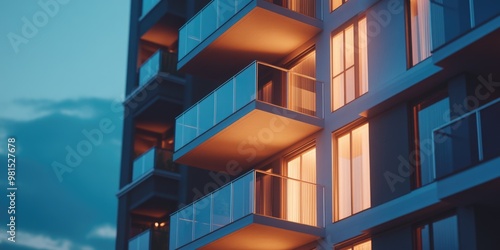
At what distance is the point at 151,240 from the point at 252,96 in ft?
31.2

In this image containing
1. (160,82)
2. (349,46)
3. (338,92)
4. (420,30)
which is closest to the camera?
(420,30)

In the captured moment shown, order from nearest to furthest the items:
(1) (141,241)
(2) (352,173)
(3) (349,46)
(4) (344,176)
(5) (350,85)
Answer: (2) (352,173)
(4) (344,176)
(5) (350,85)
(3) (349,46)
(1) (141,241)

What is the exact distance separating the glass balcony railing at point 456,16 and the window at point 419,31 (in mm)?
1172

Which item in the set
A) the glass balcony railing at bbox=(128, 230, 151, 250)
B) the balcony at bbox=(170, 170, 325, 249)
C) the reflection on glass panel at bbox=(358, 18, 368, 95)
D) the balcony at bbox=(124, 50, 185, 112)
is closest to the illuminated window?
the balcony at bbox=(170, 170, 325, 249)

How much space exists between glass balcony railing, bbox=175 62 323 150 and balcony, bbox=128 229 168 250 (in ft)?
16.6

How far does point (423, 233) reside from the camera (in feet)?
72.3

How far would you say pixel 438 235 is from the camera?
21.5m

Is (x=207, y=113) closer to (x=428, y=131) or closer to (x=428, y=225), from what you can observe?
(x=428, y=131)

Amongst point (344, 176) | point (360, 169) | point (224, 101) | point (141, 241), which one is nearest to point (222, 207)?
point (224, 101)

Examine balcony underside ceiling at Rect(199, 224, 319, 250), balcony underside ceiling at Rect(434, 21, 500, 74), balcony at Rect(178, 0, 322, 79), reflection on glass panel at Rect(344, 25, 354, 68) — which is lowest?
balcony underside ceiling at Rect(199, 224, 319, 250)

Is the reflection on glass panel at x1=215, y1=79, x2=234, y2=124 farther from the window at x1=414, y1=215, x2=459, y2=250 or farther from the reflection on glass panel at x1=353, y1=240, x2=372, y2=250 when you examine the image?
the window at x1=414, y1=215, x2=459, y2=250

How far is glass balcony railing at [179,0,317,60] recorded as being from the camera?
28.3 m

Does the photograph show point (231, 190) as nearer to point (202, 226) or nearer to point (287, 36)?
point (202, 226)

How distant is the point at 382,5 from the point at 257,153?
233 inches
